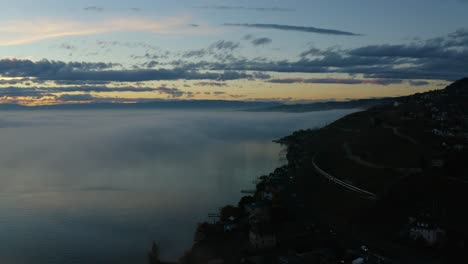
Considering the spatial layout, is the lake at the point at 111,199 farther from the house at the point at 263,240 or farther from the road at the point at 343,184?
the road at the point at 343,184

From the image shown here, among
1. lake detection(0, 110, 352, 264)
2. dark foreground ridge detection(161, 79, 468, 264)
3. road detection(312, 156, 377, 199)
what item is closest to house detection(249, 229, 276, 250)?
dark foreground ridge detection(161, 79, 468, 264)

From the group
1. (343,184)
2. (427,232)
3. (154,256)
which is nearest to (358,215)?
(427,232)

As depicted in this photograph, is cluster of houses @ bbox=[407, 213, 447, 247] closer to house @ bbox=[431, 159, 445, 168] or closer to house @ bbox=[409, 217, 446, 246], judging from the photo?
house @ bbox=[409, 217, 446, 246]

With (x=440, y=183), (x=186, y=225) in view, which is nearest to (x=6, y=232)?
(x=186, y=225)

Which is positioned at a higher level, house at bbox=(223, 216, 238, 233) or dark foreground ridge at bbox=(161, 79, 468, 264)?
dark foreground ridge at bbox=(161, 79, 468, 264)

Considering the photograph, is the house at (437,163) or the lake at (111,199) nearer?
the lake at (111,199)

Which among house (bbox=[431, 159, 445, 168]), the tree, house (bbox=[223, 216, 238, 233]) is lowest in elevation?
the tree

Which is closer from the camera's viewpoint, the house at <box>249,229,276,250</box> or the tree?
the tree

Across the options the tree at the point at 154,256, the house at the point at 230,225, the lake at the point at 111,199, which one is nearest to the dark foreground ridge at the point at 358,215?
the house at the point at 230,225

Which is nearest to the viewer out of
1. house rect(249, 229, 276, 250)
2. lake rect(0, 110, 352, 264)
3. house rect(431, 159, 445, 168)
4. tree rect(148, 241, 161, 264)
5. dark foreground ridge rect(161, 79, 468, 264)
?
dark foreground ridge rect(161, 79, 468, 264)
